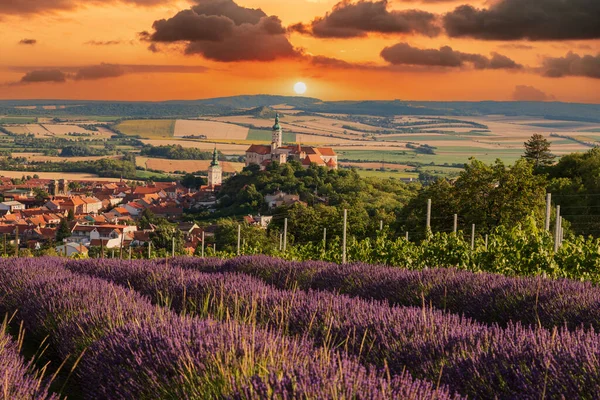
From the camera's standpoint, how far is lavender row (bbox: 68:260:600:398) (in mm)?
3527

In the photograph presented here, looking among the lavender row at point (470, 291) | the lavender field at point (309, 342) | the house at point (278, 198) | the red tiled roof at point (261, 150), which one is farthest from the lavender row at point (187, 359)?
the red tiled roof at point (261, 150)

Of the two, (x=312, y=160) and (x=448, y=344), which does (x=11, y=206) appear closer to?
(x=312, y=160)

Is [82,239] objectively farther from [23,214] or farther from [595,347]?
[595,347]

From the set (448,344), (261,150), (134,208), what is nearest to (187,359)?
(448,344)

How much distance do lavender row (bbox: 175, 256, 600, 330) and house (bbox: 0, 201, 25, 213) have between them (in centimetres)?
15461

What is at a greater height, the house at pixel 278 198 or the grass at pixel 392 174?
the house at pixel 278 198

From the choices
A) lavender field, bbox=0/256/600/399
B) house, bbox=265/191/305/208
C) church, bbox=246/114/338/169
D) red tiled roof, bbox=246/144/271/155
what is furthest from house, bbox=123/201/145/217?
lavender field, bbox=0/256/600/399

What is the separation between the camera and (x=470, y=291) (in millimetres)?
7129

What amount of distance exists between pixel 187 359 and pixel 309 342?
0.83 meters

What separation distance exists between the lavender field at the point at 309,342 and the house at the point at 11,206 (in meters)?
156

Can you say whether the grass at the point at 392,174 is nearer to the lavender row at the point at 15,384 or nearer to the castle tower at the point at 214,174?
the castle tower at the point at 214,174

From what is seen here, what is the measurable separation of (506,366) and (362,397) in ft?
3.69

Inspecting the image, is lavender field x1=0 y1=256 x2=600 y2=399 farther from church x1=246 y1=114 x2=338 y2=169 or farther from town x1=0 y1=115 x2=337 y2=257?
church x1=246 y1=114 x2=338 y2=169

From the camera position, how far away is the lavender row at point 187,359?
9.94 ft
